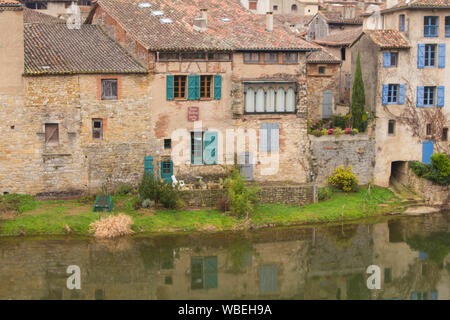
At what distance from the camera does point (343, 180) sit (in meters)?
34.7

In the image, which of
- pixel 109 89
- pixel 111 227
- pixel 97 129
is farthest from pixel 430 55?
pixel 111 227

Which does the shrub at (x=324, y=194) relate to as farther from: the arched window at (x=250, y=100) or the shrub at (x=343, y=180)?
the arched window at (x=250, y=100)

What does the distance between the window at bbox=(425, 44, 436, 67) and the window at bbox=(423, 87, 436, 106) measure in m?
1.25

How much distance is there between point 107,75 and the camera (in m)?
31.1

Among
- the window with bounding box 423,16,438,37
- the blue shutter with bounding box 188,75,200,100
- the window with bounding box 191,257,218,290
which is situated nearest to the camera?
the window with bounding box 191,257,218,290

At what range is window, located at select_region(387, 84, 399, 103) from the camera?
119ft

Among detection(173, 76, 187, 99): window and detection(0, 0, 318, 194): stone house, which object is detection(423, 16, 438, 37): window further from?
detection(173, 76, 187, 99): window

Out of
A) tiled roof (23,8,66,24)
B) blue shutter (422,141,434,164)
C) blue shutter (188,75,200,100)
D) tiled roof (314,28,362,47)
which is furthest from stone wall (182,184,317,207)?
tiled roof (23,8,66,24)

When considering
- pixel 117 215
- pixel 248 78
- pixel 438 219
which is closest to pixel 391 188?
pixel 438 219

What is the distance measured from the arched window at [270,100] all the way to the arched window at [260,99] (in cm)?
25

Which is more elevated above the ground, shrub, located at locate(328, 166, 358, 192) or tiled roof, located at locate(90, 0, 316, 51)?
tiled roof, located at locate(90, 0, 316, 51)

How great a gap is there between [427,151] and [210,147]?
12121 mm

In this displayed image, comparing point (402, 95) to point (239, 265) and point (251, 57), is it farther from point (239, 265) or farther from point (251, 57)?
point (239, 265)
